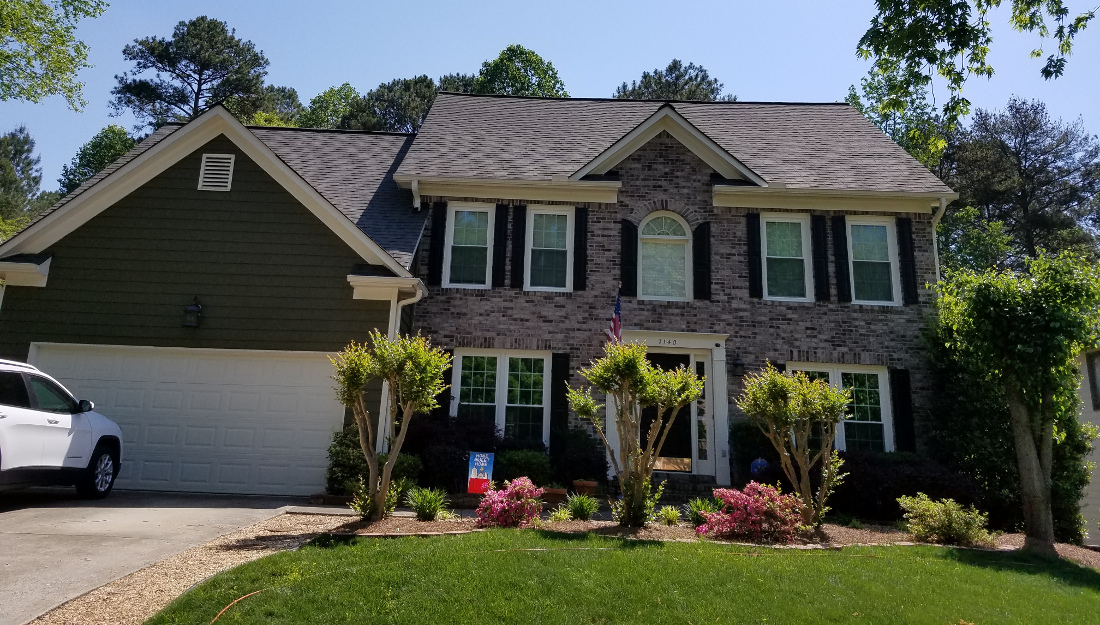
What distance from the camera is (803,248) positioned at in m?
14.1

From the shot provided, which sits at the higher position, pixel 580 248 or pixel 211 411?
pixel 580 248

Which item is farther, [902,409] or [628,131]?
[628,131]

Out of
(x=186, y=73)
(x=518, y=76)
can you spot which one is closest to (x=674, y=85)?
(x=518, y=76)

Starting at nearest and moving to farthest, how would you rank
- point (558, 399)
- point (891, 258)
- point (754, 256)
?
point (558, 399) → point (754, 256) → point (891, 258)

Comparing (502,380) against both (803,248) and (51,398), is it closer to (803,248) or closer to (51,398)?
(803,248)

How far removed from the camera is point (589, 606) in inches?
212

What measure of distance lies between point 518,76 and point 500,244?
101 feet

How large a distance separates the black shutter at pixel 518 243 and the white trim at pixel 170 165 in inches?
107

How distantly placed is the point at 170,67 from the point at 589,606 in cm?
4432

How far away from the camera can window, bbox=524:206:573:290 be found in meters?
13.8

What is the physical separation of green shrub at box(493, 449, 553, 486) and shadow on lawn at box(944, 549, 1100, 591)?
5692 mm

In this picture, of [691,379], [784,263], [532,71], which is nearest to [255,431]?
[691,379]

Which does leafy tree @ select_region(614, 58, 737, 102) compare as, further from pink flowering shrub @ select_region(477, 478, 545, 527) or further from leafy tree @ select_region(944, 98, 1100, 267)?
pink flowering shrub @ select_region(477, 478, 545, 527)

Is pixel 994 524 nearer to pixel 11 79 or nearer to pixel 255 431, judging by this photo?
pixel 255 431
